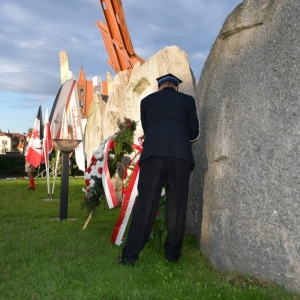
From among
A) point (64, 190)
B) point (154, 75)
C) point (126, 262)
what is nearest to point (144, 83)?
point (154, 75)

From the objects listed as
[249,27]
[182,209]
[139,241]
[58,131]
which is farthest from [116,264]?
[58,131]

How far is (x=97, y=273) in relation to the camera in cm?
459

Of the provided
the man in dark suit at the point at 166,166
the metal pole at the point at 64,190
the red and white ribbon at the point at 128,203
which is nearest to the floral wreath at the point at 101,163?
the red and white ribbon at the point at 128,203

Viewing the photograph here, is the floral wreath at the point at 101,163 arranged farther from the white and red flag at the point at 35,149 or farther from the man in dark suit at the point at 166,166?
the white and red flag at the point at 35,149

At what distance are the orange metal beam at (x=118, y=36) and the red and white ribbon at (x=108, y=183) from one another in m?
8.73

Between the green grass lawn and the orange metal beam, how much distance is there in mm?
9829

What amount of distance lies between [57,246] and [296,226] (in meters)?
3.29

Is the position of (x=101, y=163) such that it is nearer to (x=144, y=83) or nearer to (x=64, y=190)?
(x=64, y=190)

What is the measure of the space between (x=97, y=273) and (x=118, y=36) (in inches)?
506

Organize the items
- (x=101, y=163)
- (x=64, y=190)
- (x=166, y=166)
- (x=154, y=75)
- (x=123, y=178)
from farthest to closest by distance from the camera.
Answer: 1. (x=154, y=75)
2. (x=64, y=190)
3. (x=101, y=163)
4. (x=123, y=178)
5. (x=166, y=166)

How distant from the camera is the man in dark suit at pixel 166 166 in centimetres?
482

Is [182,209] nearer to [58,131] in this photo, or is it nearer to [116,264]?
[116,264]

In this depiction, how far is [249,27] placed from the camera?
453 centimetres

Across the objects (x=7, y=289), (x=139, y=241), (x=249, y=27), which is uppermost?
(x=249, y=27)
